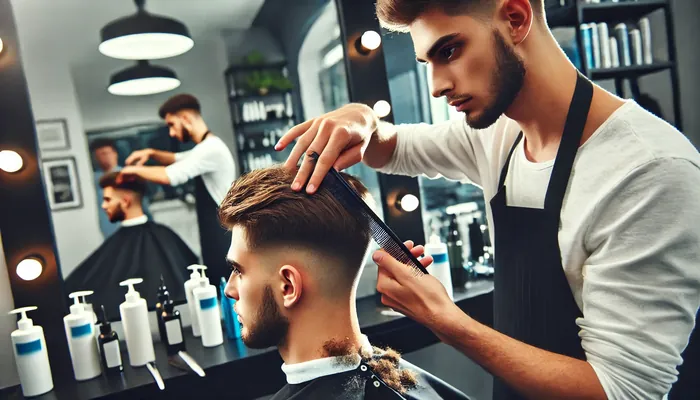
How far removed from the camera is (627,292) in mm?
971

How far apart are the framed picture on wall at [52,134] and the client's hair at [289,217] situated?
1.03 m

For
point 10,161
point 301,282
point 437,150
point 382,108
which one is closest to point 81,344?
point 10,161

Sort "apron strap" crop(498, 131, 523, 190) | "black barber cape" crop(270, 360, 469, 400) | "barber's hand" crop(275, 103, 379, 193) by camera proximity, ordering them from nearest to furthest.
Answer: "barber's hand" crop(275, 103, 379, 193) < "black barber cape" crop(270, 360, 469, 400) < "apron strap" crop(498, 131, 523, 190)

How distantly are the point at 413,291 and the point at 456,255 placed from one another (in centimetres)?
129

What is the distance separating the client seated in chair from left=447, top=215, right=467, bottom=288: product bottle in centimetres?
118

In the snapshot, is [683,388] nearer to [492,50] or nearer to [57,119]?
[492,50]

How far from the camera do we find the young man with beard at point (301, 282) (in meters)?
1.18

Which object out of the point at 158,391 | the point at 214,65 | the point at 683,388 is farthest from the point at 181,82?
the point at 683,388

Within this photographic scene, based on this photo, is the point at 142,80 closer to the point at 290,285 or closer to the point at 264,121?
the point at 264,121

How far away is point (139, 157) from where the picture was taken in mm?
1936

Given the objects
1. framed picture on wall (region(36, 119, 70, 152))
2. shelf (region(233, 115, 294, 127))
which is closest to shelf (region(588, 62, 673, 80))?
shelf (region(233, 115, 294, 127))

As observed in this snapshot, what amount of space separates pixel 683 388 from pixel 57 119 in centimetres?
321

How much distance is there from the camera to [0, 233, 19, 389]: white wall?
5.89ft

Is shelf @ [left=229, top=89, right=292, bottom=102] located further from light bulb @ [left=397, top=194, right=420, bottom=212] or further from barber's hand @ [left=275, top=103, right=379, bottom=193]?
barber's hand @ [left=275, top=103, right=379, bottom=193]
